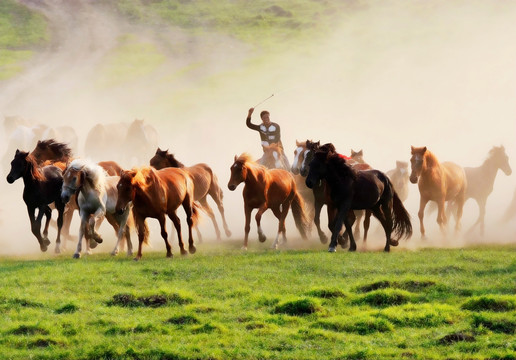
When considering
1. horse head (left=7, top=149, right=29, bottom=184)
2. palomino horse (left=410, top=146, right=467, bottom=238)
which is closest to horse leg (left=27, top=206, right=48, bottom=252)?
horse head (left=7, top=149, right=29, bottom=184)

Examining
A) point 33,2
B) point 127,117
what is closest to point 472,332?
point 127,117

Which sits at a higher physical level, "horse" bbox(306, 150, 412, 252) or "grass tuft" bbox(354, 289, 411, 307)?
"horse" bbox(306, 150, 412, 252)

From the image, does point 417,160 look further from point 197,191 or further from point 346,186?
point 197,191

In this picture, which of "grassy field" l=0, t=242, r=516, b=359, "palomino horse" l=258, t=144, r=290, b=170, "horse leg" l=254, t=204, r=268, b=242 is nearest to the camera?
"grassy field" l=0, t=242, r=516, b=359

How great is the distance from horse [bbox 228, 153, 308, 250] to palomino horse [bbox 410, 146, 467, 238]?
9.92 ft

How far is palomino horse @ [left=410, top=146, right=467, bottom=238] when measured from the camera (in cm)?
2592

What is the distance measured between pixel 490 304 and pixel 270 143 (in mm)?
14470

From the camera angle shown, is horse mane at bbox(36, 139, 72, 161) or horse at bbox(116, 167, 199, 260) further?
horse mane at bbox(36, 139, 72, 161)

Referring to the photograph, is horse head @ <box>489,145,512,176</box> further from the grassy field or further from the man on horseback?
the grassy field

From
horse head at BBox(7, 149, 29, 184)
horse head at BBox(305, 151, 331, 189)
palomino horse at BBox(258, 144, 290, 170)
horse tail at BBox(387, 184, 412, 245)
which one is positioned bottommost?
horse tail at BBox(387, 184, 412, 245)

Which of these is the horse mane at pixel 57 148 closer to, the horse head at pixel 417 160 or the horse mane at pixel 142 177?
the horse mane at pixel 142 177

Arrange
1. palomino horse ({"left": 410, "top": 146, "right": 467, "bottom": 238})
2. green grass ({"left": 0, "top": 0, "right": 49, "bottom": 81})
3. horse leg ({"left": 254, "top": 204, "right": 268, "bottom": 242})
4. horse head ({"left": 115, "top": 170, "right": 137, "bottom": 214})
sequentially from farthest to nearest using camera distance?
green grass ({"left": 0, "top": 0, "right": 49, "bottom": 81}), palomino horse ({"left": 410, "top": 146, "right": 467, "bottom": 238}), horse leg ({"left": 254, "top": 204, "right": 268, "bottom": 242}), horse head ({"left": 115, "top": 170, "right": 137, "bottom": 214})

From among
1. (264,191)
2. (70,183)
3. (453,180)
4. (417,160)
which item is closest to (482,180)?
(453,180)

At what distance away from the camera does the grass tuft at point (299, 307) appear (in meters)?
15.8
